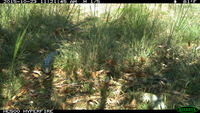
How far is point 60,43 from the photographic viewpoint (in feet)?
11.1

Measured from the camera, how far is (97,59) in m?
3.01

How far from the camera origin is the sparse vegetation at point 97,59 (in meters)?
2.63

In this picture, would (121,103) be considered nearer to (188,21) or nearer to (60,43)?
(60,43)

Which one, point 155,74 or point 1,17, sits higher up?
point 1,17

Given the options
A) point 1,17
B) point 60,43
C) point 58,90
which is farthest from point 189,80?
point 1,17

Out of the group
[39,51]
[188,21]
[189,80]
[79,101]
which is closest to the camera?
[79,101]

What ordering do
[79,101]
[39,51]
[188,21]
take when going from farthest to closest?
[188,21] < [39,51] < [79,101]

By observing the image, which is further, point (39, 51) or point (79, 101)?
point (39, 51)

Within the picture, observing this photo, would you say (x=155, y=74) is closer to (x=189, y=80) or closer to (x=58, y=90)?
(x=189, y=80)

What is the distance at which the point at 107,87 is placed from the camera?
2.76m

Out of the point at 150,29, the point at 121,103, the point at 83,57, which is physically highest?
the point at 150,29

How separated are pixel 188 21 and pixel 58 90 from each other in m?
1.96

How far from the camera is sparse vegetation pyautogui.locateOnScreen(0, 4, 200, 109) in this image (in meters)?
2.63

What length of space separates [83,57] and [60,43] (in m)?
0.53
